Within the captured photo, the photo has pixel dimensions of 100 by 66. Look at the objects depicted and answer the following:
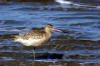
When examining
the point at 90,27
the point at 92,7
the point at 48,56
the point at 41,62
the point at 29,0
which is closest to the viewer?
the point at 41,62

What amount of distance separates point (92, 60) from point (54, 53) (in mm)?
1415

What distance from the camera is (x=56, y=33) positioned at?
14.7 meters

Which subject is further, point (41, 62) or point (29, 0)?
point (29, 0)

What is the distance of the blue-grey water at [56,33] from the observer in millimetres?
11398

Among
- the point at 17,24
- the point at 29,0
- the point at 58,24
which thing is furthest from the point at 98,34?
the point at 29,0

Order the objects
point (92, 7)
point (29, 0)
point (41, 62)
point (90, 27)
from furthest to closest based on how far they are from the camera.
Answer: point (29, 0) < point (92, 7) < point (90, 27) < point (41, 62)

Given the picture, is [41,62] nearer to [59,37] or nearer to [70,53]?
[70,53]

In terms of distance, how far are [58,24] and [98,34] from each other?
2384 mm

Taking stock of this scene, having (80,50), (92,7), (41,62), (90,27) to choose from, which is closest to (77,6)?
(92,7)

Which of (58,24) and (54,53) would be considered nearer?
(54,53)

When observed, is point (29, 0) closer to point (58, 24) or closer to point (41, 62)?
point (58, 24)

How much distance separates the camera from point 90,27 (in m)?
15.4

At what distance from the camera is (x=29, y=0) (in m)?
21.0

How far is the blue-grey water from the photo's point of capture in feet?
37.4
